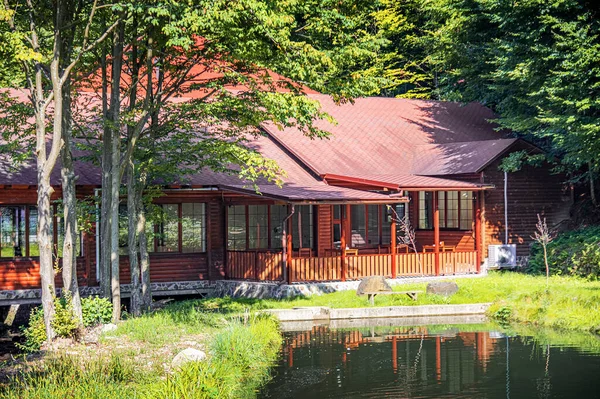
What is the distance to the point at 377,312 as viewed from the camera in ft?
88.5

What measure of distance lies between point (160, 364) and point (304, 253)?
580 inches

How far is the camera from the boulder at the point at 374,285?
28297 mm

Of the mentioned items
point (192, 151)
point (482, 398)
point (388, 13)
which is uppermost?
point (388, 13)

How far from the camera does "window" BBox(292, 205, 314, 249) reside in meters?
33.3

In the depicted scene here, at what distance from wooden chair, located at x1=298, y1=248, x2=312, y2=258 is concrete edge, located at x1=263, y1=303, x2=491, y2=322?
478cm

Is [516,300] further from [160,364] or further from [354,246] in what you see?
[160,364]

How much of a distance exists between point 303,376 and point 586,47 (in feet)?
56.1

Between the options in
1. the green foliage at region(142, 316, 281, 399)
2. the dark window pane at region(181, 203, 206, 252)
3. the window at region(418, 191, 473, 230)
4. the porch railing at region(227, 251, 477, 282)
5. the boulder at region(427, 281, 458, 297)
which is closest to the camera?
the green foliage at region(142, 316, 281, 399)

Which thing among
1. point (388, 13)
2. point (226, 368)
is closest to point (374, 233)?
point (226, 368)

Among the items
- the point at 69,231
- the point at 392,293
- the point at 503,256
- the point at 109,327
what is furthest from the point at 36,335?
the point at 503,256

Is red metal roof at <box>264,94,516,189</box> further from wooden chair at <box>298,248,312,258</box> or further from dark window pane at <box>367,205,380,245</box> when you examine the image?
wooden chair at <box>298,248,312,258</box>

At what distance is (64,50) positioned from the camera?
23.3 meters

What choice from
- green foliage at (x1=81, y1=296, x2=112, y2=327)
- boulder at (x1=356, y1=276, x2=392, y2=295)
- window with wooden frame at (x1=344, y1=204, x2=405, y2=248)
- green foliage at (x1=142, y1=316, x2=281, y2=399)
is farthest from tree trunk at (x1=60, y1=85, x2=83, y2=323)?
window with wooden frame at (x1=344, y1=204, x2=405, y2=248)

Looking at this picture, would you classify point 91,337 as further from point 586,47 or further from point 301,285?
point 586,47
